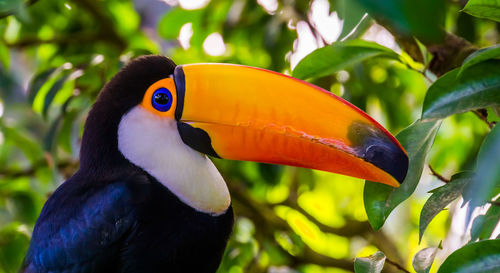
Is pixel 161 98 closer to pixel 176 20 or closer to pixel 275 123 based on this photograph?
pixel 275 123

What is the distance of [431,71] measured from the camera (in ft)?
7.06

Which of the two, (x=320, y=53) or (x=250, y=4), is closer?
(x=320, y=53)

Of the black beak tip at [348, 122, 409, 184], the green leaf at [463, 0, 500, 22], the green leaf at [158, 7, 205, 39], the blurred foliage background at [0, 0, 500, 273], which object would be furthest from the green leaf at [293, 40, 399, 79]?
the green leaf at [158, 7, 205, 39]

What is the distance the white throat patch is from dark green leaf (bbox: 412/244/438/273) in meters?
0.74

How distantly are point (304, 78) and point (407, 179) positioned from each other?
1.55 feet

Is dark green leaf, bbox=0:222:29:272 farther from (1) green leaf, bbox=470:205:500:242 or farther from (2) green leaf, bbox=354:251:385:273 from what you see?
(1) green leaf, bbox=470:205:500:242

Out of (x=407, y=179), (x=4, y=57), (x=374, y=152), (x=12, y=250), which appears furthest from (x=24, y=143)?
(x=407, y=179)

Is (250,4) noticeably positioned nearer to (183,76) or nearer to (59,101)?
(59,101)

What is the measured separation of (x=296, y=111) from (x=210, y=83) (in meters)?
0.30

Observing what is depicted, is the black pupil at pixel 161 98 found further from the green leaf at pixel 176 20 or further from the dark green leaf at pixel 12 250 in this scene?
the green leaf at pixel 176 20

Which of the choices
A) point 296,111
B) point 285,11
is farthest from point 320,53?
point 285,11

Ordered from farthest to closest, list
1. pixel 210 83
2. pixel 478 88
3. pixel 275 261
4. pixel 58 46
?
1. pixel 58 46
2. pixel 275 261
3. pixel 210 83
4. pixel 478 88

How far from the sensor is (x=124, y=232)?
2053mm

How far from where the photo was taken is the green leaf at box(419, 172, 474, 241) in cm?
164
